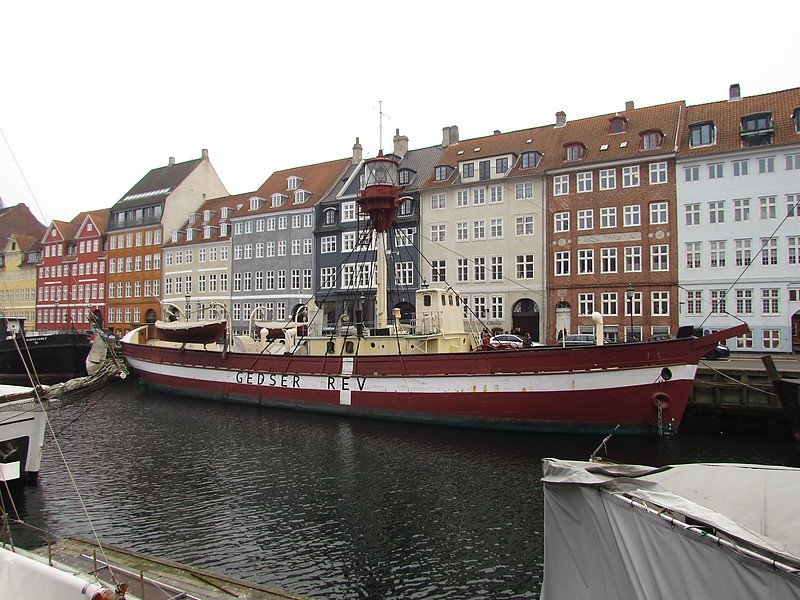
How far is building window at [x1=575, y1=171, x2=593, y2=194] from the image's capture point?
3925 centimetres

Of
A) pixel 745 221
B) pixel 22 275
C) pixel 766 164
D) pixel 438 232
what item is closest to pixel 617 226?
pixel 745 221

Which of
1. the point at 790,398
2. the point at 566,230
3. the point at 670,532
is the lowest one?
the point at 790,398

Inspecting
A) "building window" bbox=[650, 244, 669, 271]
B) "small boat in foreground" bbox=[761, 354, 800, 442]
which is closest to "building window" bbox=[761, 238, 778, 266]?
"building window" bbox=[650, 244, 669, 271]

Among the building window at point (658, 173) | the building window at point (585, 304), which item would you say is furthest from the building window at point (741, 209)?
the building window at point (585, 304)

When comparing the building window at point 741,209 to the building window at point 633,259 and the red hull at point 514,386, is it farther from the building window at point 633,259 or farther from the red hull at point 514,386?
the red hull at point 514,386

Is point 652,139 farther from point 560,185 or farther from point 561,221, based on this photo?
point 561,221

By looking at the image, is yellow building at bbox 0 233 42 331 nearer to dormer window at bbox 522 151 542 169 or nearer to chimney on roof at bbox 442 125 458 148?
chimney on roof at bbox 442 125 458 148

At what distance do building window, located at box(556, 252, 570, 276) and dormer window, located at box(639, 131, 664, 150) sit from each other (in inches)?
331

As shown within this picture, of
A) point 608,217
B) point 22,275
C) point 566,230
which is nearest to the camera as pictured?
point 608,217

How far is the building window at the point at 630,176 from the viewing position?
37656 millimetres

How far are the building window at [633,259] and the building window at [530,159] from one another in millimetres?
9091

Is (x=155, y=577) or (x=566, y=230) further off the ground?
(x=566, y=230)

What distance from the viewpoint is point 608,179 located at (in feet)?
127

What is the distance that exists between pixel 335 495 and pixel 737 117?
118ft
